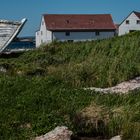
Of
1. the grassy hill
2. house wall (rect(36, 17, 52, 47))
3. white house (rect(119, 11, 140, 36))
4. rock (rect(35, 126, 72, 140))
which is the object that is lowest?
rock (rect(35, 126, 72, 140))

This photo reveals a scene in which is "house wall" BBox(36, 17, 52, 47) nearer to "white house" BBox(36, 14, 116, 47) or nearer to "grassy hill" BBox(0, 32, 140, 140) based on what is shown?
"white house" BBox(36, 14, 116, 47)

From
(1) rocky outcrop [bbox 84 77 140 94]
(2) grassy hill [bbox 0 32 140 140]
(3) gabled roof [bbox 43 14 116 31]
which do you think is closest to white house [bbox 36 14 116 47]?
A: (3) gabled roof [bbox 43 14 116 31]

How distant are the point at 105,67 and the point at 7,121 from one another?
6.44 m

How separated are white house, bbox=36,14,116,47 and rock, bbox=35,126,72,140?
61445mm

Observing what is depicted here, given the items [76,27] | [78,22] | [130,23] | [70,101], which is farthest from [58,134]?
[130,23]

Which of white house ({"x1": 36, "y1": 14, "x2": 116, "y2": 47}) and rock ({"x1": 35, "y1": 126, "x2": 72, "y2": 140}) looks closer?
rock ({"x1": 35, "y1": 126, "x2": 72, "y2": 140})

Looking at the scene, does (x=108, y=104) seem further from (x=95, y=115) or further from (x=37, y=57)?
(x=37, y=57)

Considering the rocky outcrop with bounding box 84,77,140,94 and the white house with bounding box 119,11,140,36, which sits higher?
the white house with bounding box 119,11,140,36

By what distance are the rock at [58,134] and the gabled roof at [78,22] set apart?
6223 cm

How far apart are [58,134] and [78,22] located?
211 ft

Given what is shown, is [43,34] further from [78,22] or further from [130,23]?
[130,23]

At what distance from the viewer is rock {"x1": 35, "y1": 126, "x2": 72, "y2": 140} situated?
9.05 m

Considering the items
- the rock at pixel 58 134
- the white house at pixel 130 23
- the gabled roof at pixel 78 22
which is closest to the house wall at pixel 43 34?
the gabled roof at pixel 78 22

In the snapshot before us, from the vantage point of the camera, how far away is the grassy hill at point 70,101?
9844 mm
